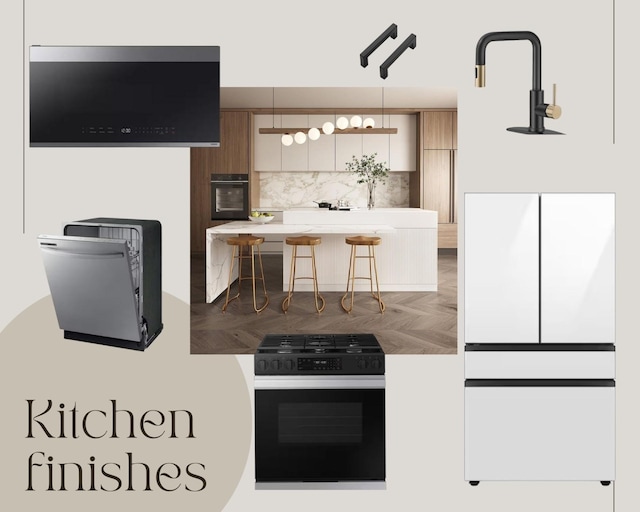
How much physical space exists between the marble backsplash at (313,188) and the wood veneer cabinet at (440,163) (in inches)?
28.4

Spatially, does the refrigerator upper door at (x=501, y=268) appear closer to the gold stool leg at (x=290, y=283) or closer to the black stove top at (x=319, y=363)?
the black stove top at (x=319, y=363)

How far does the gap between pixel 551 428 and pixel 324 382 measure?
1269 millimetres

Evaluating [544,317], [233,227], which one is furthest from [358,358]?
[233,227]

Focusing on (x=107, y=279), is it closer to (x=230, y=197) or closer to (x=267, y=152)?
(x=230, y=197)

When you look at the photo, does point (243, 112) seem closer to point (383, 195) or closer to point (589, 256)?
point (383, 195)

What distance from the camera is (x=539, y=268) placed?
3.36 meters

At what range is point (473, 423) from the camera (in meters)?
3.38

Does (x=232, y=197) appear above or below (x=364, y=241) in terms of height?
above

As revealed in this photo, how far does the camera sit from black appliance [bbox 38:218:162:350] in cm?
→ 337

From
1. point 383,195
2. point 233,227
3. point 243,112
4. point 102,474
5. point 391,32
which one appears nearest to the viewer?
point 102,474

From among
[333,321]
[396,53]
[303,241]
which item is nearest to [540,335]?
[396,53]

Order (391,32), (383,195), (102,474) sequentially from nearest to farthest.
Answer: (102,474) → (391,32) → (383,195)

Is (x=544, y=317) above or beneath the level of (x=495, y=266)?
beneath

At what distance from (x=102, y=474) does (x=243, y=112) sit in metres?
7.79
